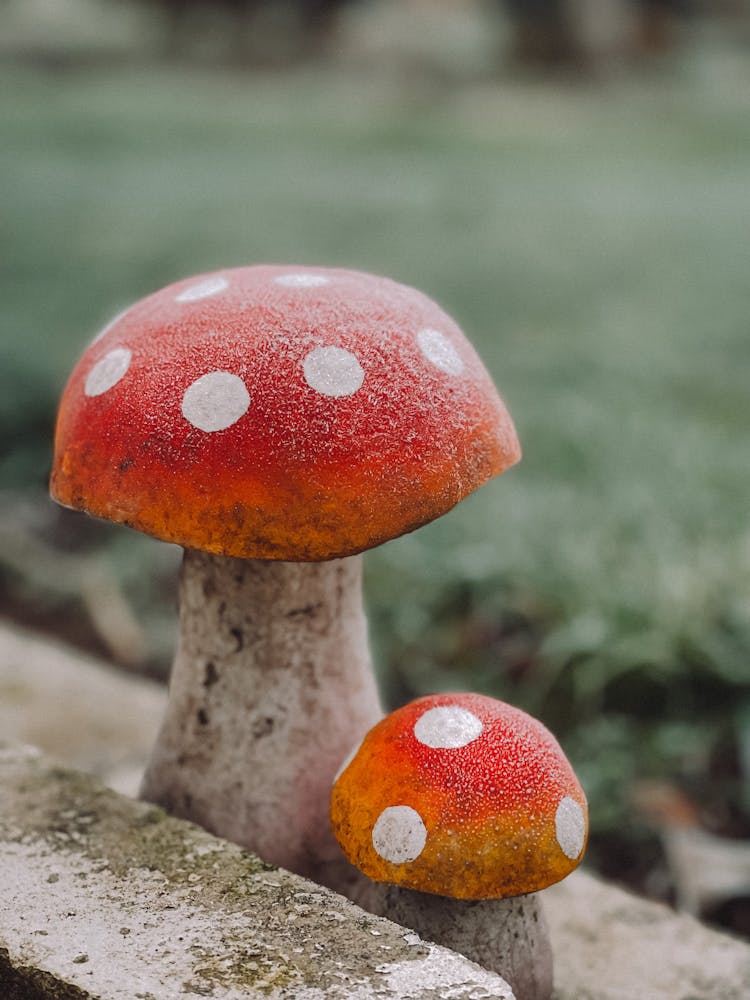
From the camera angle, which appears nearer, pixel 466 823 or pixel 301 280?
pixel 466 823

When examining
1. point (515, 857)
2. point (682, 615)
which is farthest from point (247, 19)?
point (515, 857)

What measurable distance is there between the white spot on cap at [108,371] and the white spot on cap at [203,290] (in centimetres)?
11

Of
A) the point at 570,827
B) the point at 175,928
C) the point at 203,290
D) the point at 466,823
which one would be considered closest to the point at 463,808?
the point at 466,823

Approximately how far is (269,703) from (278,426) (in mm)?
473

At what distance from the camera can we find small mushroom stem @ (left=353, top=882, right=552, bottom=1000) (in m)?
1.29

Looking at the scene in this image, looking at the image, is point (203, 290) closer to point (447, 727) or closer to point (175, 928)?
point (447, 727)

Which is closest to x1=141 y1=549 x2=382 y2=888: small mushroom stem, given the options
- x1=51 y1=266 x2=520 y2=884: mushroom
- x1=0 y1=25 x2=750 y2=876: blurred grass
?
x1=51 y1=266 x2=520 y2=884: mushroom

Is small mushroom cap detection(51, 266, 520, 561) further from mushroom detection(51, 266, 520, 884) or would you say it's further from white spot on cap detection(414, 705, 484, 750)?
white spot on cap detection(414, 705, 484, 750)

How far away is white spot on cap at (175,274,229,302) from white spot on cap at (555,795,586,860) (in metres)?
0.78

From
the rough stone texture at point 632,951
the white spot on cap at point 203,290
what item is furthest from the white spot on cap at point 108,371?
the rough stone texture at point 632,951

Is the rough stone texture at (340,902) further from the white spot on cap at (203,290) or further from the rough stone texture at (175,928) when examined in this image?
the white spot on cap at (203,290)

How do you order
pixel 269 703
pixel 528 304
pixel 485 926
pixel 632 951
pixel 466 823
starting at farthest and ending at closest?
pixel 528 304
pixel 632 951
pixel 269 703
pixel 485 926
pixel 466 823

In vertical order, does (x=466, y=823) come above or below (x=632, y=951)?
above

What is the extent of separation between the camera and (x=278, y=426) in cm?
122
